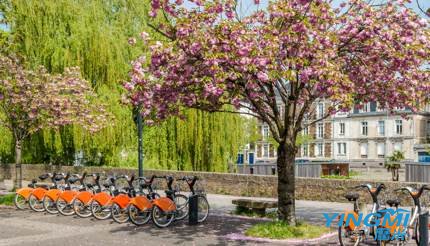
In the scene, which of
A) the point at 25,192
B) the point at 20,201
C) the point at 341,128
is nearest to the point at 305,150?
the point at 341,128

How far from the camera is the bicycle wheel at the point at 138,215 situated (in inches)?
506

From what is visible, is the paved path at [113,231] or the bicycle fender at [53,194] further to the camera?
the bicycle fender at [53,194]

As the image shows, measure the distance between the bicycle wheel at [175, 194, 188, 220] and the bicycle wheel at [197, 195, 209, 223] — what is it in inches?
14.0

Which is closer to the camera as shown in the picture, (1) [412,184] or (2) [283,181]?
(2) [283,181]

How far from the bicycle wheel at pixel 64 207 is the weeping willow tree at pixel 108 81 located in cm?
886

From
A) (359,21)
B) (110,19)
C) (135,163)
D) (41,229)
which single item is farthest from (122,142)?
(359,21)

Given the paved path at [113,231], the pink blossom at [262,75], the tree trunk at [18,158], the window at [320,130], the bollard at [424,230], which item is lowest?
the paved path at [113,231]

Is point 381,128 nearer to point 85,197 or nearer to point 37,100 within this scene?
point 37,100

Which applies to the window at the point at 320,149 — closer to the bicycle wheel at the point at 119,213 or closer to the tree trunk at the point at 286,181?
the bicycle wheel at the point at 119,213

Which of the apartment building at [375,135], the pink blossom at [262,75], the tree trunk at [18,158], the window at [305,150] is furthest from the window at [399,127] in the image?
the pink blossom at [262,75]

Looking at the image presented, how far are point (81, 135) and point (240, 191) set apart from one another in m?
8.43

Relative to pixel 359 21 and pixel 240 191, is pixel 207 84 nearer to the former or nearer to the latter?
pixel 359 21

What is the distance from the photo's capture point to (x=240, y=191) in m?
20.7

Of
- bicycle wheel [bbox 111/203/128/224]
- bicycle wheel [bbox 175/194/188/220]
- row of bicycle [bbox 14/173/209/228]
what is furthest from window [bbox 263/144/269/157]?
bicycle wheel [bbox 111/203/128/224]
